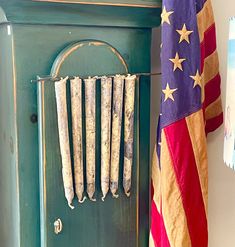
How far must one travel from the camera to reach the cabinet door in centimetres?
104

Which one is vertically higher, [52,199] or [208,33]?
[208,33]

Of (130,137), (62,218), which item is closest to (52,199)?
(62,218)

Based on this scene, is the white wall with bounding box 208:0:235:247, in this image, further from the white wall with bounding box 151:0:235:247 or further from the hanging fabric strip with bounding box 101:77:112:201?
the hanging fabric strip with bounding box 101:77:112:201

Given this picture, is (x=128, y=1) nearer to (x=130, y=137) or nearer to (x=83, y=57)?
(x=83, y=57)

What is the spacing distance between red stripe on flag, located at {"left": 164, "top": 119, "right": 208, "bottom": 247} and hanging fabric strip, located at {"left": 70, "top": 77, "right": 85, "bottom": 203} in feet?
0.70

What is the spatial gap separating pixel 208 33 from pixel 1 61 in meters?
0.54

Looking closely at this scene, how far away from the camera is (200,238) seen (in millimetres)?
1132

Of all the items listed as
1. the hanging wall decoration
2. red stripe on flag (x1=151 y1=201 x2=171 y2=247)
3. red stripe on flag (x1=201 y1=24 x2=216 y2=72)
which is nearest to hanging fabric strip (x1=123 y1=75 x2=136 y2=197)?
the hanging wall decoration

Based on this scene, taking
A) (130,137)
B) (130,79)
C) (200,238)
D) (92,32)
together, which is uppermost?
(92,32)

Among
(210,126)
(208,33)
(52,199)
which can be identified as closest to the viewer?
(52,199)

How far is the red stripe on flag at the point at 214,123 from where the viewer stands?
128 cm

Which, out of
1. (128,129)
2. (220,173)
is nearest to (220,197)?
(220,173)

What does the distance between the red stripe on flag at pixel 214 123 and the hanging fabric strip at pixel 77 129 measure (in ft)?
1.37

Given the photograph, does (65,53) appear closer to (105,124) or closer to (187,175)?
(105,124)
